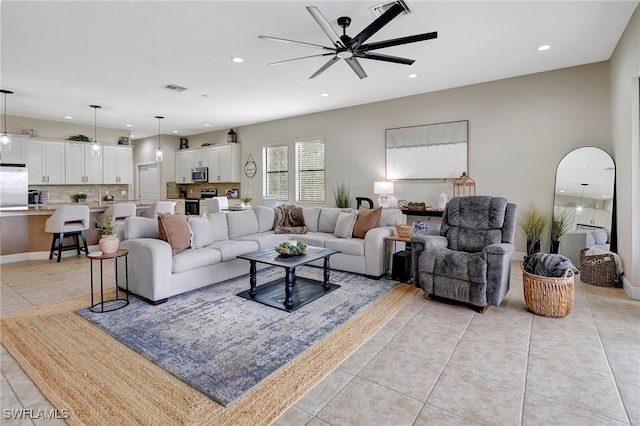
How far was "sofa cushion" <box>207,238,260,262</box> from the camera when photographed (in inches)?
155

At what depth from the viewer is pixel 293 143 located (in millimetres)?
7691

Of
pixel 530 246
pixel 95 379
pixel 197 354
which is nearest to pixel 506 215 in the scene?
pixel 530 246

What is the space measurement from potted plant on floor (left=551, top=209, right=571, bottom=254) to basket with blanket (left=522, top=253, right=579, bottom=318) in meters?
2.04

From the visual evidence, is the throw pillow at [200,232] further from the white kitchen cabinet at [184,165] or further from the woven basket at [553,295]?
the white kitchen cabinet at [184,165]

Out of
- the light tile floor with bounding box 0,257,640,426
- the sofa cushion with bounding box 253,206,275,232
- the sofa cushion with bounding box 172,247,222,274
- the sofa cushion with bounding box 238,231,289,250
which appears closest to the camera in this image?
the light tile floor with bounding box 0,257,640,426

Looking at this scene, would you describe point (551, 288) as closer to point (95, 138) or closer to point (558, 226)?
point (558, 226)

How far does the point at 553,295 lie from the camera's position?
9.46 feet

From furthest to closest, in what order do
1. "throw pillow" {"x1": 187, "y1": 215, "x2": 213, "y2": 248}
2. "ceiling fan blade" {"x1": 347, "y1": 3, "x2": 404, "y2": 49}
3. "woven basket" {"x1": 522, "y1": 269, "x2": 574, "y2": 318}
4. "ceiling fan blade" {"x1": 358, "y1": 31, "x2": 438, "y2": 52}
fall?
1. "throw pillow" {"x1": 187, "y1": 215, "x2": 213, "y2": 248}
2. "woven basket" {"x1": 522, "y1": 269, "x2": 574, "y2": 318}
3. "ceiling fan blade" {"x1": 358, "y1": 31, "x2": 438, "y2": 52}
4. "ceiling fan blade" {"x1": 347, "y1": 3, "x2": 404, "y2": 49}

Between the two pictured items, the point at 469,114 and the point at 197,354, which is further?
the point at 469,114

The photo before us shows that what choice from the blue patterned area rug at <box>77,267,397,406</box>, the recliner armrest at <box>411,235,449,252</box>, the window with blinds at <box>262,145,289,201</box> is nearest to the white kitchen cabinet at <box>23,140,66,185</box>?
the window with blinds at <box>262,145,289,201</box>

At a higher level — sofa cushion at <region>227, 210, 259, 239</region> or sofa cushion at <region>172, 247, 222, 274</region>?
sofa cushion at <region>227, 210, 259, 239</region>

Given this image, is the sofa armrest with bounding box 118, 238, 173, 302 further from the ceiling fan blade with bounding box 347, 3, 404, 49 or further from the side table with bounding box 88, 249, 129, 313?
the ceiling fan blade with bounding box 347, 3, 404, 49

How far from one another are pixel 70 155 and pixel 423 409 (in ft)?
29.9

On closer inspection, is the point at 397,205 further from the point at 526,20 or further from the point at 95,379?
the point at 95,379
